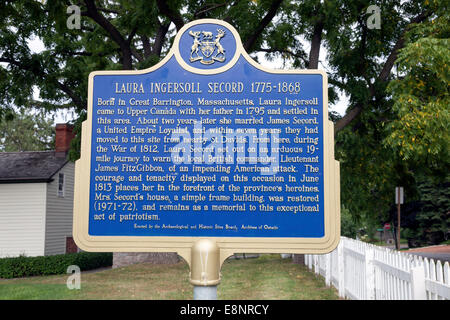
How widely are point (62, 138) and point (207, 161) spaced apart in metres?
22.5

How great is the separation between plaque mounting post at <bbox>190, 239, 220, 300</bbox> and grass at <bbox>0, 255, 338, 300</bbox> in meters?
5.42

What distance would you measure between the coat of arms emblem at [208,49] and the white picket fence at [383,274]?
3.37 m

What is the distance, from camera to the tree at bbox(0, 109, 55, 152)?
5022 cm

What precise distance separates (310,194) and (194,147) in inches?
51.9

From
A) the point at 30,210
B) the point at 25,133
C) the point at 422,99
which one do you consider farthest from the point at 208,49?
the point at 25,133

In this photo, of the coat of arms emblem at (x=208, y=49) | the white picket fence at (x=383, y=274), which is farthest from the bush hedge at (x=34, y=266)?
the coat of arms emblem at (x=208, y=49)

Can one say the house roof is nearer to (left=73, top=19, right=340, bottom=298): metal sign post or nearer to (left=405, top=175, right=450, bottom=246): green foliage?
(left=73, top=19, right=340, bottom=298): metal sign post

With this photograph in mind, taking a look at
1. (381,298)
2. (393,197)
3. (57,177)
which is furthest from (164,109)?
(57,177)

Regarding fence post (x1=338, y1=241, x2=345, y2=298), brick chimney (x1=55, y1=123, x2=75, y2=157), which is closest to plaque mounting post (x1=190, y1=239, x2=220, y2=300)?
fence post (x1=338, y1=241, x2=345, y2=298)

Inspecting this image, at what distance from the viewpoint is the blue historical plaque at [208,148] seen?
4172 mm

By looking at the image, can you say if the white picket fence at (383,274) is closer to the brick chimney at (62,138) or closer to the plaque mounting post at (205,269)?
the plaque mounting post at (205,269)

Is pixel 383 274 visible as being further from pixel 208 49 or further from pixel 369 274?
pixel 208 49

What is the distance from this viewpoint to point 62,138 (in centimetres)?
2444

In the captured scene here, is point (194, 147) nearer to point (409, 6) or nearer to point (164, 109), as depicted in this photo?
point (164, 109)
